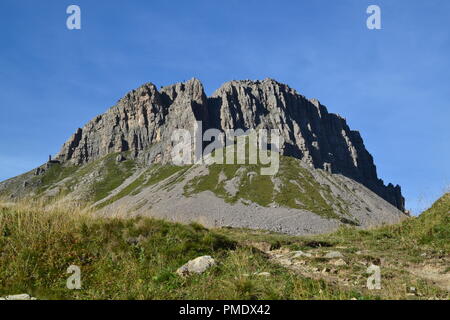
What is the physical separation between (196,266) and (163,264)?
3.76ft

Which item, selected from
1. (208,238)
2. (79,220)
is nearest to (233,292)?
(208,238)

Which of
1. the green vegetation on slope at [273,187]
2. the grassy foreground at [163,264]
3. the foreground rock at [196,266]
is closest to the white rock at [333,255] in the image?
the grassy foreground at [163,264]

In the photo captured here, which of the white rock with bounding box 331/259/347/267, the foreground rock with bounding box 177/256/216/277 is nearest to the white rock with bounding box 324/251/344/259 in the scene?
the white rock with bounding box 331/259/347/267

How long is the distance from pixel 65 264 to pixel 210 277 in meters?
4.58

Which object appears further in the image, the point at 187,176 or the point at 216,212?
the point at 187,176

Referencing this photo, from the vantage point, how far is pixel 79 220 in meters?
12.5

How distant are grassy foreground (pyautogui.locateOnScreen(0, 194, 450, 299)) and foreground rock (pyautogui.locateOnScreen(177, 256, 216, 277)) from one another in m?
0.30

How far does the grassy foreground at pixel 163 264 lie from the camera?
8406 millimetres

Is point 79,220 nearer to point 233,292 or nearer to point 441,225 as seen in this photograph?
point 233,292

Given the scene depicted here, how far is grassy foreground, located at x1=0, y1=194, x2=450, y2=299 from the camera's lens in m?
8.41

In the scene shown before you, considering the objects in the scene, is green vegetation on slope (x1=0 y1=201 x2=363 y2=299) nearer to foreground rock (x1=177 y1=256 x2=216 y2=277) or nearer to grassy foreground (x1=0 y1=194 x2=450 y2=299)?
grassy foreground (x1=0 y1=194 x2=450 y2=299)
